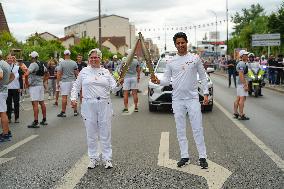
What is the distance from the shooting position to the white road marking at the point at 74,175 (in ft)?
19.1

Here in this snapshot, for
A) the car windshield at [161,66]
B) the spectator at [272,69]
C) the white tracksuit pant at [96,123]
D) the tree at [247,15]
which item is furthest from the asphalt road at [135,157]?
the tree at [247,15]

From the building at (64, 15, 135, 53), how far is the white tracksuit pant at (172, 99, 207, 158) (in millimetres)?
109600

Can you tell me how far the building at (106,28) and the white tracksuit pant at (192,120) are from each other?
10960 centimetres

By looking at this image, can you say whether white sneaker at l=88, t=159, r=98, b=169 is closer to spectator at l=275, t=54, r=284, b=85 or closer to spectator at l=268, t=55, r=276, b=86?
spectator at l=275, t=54, r=284, b=85

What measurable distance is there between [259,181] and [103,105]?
8.20ft

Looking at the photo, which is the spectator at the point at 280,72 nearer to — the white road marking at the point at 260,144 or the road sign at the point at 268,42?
the road sign at the point at 268,42

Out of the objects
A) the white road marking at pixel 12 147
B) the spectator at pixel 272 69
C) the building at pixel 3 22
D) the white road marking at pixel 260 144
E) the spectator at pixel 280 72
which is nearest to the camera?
the white road marking at pixel 260 144

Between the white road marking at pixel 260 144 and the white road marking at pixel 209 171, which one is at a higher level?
the white road marking at pixel 209 171

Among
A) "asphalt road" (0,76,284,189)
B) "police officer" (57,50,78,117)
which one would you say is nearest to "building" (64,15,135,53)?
"police officer" (57,50,78,117)

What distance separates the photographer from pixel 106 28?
5012 inches

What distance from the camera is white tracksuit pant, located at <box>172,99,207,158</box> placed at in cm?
672

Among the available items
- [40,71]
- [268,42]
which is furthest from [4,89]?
[268,42]

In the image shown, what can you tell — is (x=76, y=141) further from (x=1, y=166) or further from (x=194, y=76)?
(x=194, y=76)

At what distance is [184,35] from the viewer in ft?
22.2
